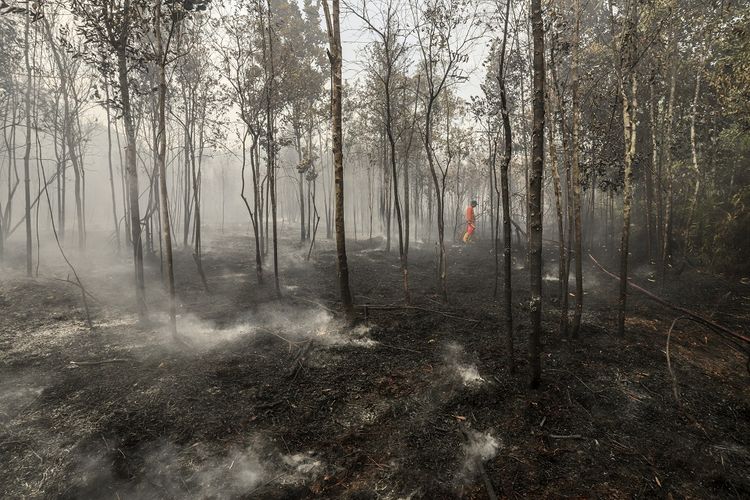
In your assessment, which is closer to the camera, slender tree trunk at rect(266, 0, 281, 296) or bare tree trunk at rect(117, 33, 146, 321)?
bare tree trunk at rect(117, 33, 146, 321)

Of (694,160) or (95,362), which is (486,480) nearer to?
(95,362)

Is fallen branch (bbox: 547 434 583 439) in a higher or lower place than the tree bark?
lower

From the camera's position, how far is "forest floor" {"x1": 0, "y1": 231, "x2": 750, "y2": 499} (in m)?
4.29

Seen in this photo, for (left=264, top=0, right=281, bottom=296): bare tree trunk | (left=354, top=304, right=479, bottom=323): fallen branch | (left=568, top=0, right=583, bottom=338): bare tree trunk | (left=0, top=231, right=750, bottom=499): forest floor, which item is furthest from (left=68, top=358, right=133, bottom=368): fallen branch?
(left=568, top=0, right=583, bottom=338): bare tree trunk

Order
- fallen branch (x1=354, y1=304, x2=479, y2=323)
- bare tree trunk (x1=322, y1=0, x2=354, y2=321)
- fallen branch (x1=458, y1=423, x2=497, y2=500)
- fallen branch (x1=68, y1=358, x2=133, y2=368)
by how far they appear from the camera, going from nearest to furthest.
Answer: fallen branch (x1=458, y1=423, x2=497, y2=500) → fallen branch (x1=68, y1=358, x2=133, y2=368) → bare tree trunk (x1=322, y1=0, x2=354, y2=321) → fallen branch (x1=354, y1=304, x2=479, y2=323)

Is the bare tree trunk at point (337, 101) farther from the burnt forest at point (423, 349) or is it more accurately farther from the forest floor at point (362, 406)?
the forest floor at point (362, 406)

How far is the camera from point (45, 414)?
5488 millimetres

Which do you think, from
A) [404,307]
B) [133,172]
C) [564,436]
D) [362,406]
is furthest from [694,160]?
[133,172]

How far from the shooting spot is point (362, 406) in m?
5.75

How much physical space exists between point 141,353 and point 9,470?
3197mm

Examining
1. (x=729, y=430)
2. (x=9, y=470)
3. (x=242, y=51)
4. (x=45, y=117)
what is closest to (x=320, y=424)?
(x=9, y=470)

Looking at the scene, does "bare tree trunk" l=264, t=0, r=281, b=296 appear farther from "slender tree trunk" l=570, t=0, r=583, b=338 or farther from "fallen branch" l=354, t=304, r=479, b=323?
"slender tree trunk" l=570, t=0, r=583, b=338

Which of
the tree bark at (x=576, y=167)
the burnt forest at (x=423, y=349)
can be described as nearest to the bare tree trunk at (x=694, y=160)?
the burnt forest at (x=423, y=349)

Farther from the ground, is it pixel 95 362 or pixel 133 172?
pixel 133 172
